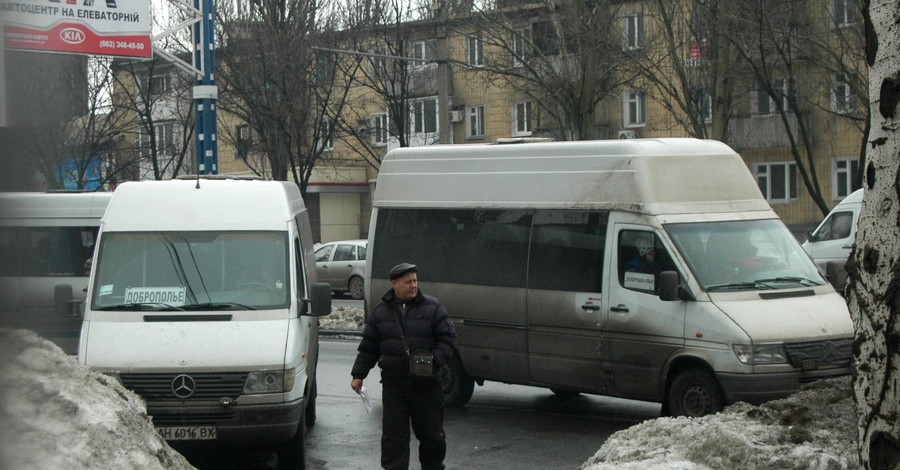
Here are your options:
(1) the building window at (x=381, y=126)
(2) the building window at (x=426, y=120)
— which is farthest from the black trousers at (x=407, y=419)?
(2) the building window at (x=426, y=120)

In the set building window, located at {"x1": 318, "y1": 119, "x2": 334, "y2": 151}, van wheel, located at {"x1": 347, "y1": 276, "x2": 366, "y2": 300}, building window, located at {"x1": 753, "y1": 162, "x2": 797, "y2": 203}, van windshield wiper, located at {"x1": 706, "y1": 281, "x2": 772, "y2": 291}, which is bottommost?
van wheel, located at {"x1": 347, "y1": 276, "x2": 366, "y2": 300}

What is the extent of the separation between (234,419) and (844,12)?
22442mm

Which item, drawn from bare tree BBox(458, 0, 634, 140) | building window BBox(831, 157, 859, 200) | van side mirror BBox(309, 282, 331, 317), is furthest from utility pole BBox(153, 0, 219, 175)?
building window BBox(831, 157, 859, 200)

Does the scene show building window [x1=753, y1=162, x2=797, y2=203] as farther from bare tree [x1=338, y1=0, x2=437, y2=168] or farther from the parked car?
the parked car

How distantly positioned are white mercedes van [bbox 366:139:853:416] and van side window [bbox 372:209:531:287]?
2 cm

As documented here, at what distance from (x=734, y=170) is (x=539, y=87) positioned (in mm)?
15944

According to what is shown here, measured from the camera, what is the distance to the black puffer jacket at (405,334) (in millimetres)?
7293

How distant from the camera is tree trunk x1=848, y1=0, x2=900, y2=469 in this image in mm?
4535

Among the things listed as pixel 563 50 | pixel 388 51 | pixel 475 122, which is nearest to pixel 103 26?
pixel 563 50

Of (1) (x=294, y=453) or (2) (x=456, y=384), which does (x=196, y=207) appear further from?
(2) (x=456, y=384)

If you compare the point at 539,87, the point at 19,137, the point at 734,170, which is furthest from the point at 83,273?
the point at 19,137

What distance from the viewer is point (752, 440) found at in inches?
260

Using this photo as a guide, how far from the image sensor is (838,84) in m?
28.3

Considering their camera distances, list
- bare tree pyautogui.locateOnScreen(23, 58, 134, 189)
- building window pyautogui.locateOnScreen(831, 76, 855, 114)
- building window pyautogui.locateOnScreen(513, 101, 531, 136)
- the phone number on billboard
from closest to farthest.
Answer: the phone number on billboard, building window pyautogui.locateOnScreen(831, 76, 855, 114), bare tree pyautogui.locateOnScreen(23, 58, 134, 189), building window pyautogui.locateOnScreen(513, 101, 531, 136)
